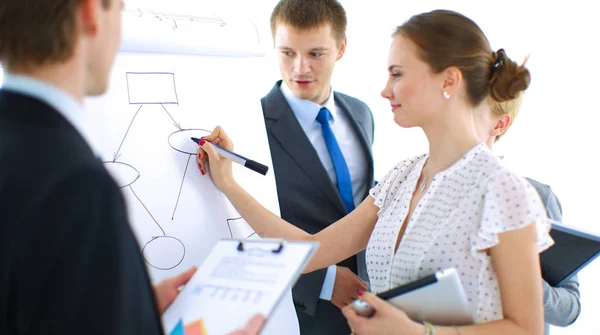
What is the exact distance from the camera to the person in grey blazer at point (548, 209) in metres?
1.36

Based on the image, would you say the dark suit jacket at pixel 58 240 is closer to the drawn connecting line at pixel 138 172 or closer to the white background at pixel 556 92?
the drawn connecting line at pixel 138 172

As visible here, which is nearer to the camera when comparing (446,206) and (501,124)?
(446,206)

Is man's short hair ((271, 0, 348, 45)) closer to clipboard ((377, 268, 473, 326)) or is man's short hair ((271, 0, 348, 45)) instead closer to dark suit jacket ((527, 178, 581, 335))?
dark suit jacket ((527, 178, 581, 335))

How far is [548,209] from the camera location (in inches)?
58.0

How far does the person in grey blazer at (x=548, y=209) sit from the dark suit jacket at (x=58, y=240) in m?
1.08

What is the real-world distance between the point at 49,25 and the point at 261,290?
0.56 m

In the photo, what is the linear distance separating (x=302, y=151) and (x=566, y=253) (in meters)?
0.82

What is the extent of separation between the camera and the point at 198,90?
5.08ft

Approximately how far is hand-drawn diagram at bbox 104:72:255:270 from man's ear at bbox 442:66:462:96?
26.3 inches

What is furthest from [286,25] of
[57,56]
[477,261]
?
[57,56]

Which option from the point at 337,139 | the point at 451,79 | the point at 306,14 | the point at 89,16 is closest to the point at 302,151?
the point at 337,139

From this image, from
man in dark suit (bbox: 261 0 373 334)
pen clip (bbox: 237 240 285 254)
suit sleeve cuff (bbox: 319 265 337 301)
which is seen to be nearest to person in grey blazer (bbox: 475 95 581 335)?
man in dark suit (bbox: 261 0 373 334)

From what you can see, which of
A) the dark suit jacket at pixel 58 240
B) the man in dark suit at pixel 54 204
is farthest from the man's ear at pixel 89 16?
the dark suit jacket at pixel 58 240

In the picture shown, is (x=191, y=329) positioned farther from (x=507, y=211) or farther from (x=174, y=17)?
(x=174, y=17)
